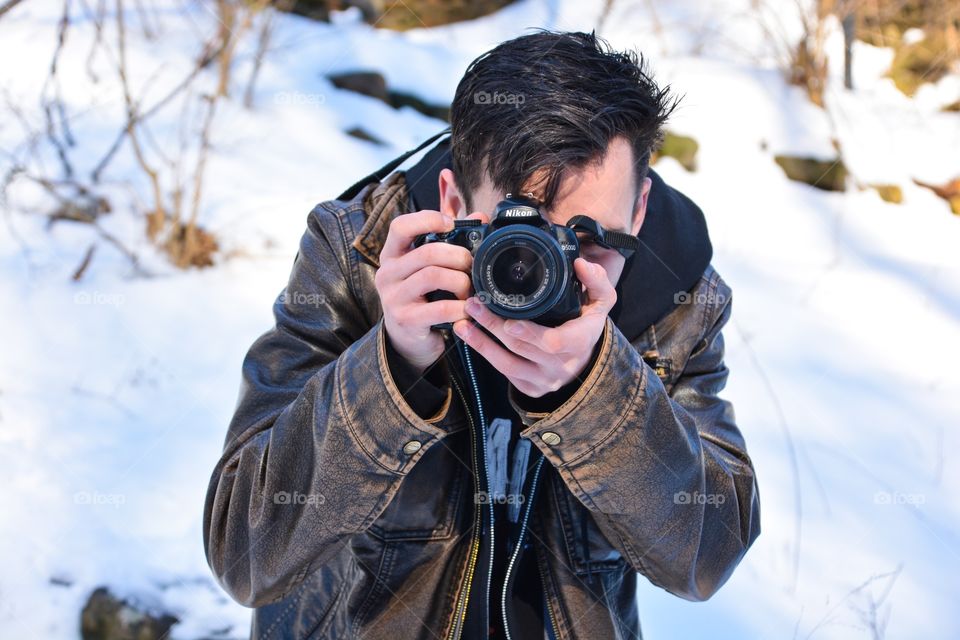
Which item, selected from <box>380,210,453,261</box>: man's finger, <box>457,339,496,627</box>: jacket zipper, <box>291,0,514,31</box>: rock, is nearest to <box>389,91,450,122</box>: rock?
<box>291,0,514,31</box>: rock

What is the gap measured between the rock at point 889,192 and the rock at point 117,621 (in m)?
3.34

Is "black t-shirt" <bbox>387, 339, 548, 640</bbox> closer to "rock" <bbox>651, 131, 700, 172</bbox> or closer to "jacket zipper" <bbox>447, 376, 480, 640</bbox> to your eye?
"jacket zipper" <bbox>447, 376, 480, 640</bbox>

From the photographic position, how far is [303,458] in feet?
3.46

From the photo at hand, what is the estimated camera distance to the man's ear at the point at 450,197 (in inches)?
49.2

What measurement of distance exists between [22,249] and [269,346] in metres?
1.82

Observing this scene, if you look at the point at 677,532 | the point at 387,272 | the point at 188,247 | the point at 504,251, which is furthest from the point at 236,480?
the point at 188,247

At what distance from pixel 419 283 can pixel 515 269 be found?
117 mm

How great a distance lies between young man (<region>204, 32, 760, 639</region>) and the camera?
993 mm

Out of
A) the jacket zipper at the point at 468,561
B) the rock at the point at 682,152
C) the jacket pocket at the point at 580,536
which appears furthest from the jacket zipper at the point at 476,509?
the rock at the point at 682,152

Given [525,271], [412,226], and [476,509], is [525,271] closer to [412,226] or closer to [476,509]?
[412,226]

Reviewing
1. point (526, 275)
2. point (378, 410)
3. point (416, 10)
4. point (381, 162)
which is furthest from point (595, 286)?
point (416, 10)

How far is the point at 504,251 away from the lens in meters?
0.94

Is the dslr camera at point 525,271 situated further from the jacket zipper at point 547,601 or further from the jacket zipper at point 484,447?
the jacket zipper at point 547,601

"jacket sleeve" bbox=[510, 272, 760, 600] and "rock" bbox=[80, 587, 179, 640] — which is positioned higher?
"jacket sleeve" bbox=[510, 272, 760, 600]
